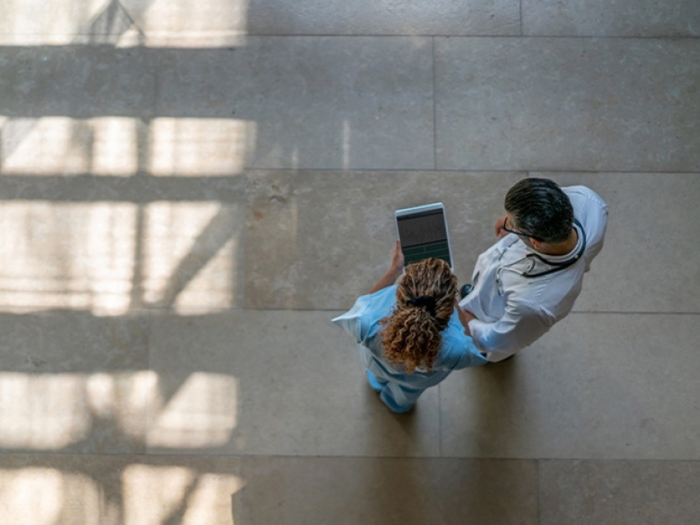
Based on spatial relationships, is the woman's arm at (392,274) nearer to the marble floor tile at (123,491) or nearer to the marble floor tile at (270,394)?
the marble floor tile at (270,394)

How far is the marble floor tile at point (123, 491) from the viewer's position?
3.19m

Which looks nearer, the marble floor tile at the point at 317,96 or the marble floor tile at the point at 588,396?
the marble floor tile at the point at 588,396

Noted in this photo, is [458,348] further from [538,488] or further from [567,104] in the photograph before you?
[567,104]

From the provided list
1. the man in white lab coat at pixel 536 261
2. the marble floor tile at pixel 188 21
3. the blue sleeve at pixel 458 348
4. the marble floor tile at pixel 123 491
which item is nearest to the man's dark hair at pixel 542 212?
the man in white lab coat at pixel 536 261

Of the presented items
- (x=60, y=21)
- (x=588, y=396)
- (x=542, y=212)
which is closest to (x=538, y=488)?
(x=588, y=396)

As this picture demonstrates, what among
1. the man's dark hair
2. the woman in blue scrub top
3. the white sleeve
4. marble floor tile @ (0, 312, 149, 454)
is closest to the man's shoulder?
the man's dark hair

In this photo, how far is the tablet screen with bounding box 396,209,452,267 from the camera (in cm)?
325

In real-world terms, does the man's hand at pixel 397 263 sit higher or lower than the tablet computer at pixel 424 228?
lower

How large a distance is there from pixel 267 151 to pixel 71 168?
1087 mm

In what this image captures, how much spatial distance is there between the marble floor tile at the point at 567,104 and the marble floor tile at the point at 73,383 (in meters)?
1.98

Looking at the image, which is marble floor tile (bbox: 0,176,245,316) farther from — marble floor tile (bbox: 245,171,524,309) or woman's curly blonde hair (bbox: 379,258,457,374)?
woman's curly blonde hair (bbox: 379,258,457,374)

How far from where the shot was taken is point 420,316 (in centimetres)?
207

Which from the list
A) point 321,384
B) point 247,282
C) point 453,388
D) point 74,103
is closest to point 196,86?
point 74,103

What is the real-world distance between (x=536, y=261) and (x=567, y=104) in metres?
1.56
